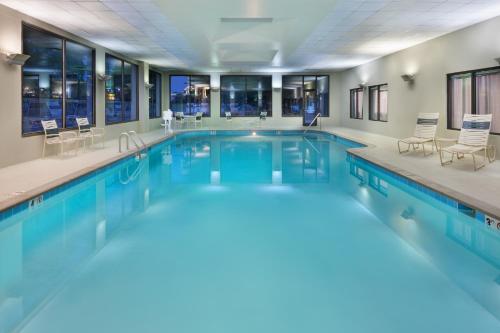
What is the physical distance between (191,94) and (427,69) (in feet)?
38.7

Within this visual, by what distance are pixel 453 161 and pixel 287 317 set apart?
5.80 metres

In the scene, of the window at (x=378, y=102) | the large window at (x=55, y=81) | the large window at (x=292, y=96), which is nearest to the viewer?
the large window at (x=55, y=81)

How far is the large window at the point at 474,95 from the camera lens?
7391mm

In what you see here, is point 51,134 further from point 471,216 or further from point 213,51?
point 471,216

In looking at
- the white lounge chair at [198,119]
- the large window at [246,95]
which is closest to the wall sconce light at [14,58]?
the white lounge chair at [198,119]

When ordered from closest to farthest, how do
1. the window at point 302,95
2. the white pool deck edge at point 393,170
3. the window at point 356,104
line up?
the white pool deck edge at point 393,170 < the window at point 356,104 < the window at point 302,95

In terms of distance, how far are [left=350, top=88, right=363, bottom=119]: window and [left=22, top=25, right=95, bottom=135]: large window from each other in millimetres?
9540

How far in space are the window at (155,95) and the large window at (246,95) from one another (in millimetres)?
2842

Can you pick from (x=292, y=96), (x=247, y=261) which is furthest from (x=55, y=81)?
(x=292, y=96)

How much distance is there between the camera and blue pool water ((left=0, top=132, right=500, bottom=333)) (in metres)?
2.21

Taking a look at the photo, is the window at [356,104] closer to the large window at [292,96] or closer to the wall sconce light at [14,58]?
the large window at [292,96]

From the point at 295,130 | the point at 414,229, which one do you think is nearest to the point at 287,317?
the point at 414,229

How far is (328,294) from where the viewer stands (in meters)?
2.51

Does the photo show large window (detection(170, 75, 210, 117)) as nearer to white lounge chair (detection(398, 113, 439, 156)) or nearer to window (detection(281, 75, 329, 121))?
window (detection(281, 75, 329, 121))
